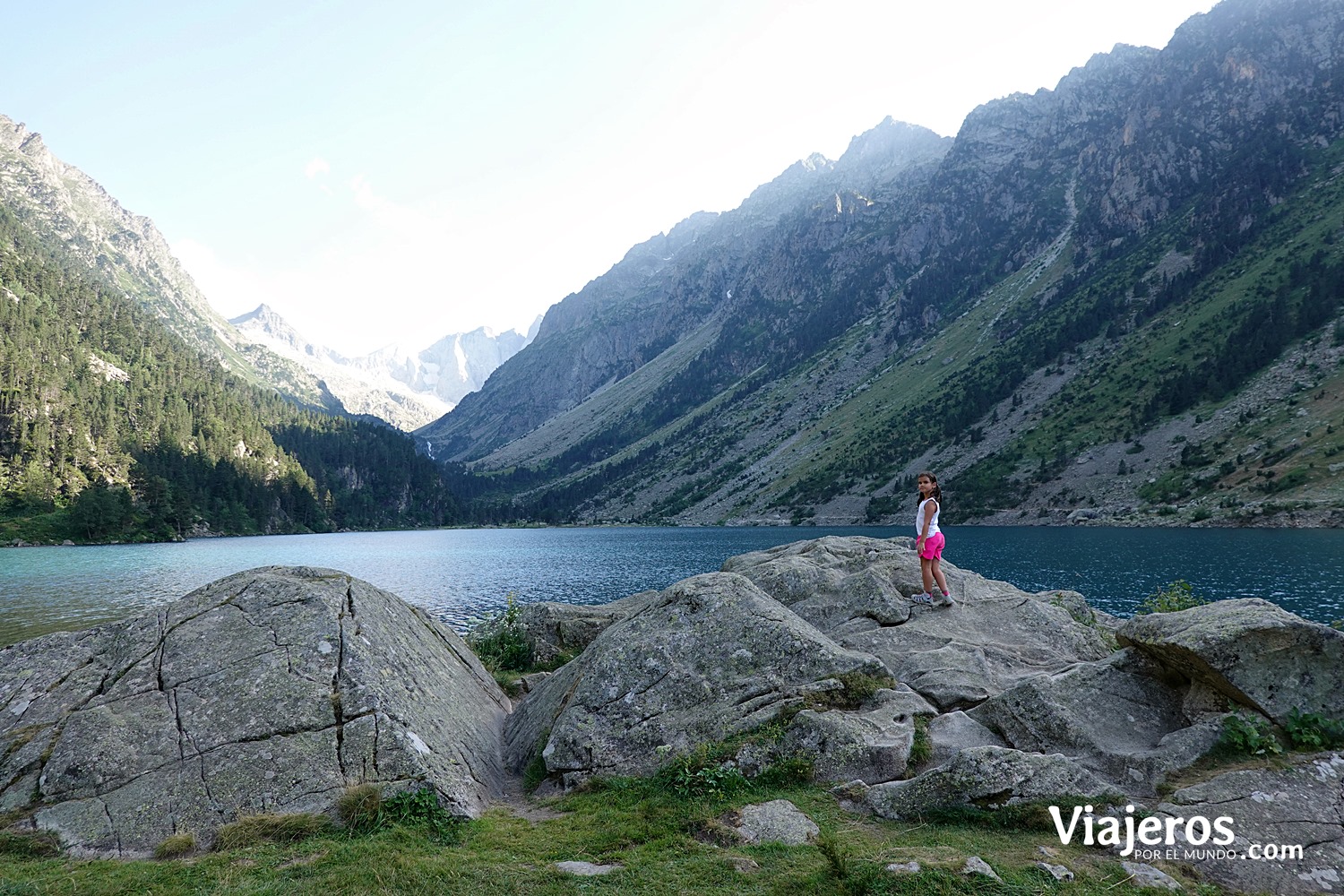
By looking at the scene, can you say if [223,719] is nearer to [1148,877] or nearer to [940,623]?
[1148,877]

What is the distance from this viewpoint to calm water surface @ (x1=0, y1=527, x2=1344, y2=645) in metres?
53.3

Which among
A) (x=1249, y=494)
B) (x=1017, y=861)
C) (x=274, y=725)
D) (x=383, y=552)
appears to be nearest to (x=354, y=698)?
(x=274, y=725)

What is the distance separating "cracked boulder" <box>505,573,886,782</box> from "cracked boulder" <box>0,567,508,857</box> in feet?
6.19

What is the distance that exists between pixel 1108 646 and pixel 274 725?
22166 millimetres

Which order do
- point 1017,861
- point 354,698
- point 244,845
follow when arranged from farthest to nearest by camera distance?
1. point 354,698
2. point 244,845
3. point 1017,861

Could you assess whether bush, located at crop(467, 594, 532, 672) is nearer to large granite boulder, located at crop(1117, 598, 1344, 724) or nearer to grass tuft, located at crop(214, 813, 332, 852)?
grass tuft, located at crop(214, 813, 332, 852)

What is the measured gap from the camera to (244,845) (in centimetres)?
938

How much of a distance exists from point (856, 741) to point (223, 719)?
1215 cm

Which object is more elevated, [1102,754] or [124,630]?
[124,630]

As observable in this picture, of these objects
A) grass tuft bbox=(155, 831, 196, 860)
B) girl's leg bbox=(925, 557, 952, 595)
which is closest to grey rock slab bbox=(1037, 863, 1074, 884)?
girl's leg bbox=(925, 557, 952, 595)

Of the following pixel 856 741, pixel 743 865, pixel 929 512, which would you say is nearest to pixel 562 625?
pixel 929 512

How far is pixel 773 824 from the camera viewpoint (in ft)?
31.5

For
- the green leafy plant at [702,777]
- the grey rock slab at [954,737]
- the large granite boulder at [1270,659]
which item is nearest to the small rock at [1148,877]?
the grey rock slab at [954,737]

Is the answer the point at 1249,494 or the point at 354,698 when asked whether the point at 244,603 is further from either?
the point at 1249,494
